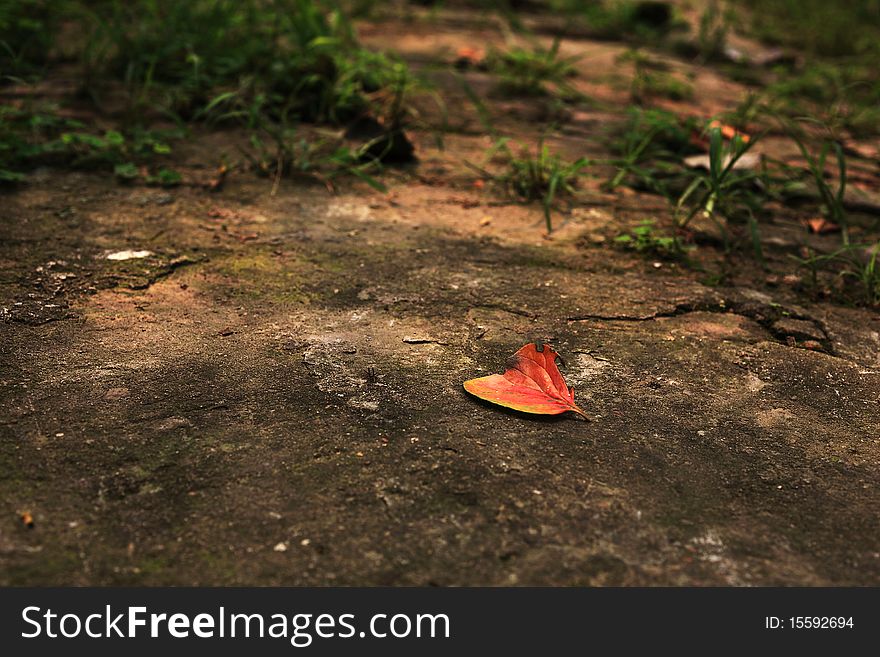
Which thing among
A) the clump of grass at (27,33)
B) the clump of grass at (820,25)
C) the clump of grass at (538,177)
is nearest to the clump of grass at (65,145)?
the clump of grass at (27,33)

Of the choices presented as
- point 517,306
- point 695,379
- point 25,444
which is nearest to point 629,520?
point 695,379

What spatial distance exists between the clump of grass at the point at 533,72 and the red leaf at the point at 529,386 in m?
1.88

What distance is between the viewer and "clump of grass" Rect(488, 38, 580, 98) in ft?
10.8

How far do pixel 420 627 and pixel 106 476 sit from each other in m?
0.53

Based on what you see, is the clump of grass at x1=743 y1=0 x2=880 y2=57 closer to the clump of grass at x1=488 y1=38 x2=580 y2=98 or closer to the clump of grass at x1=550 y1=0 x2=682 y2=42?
the clump of grass at x1=550 y1=0 x2=682 y2=42

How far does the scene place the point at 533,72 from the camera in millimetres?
3377

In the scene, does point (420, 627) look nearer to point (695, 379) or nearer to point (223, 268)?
point (695, 379)

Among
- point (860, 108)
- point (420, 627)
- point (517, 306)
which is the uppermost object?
point (860, 108)

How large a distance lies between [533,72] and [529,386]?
2.21 m

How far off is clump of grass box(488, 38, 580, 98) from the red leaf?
188 cm

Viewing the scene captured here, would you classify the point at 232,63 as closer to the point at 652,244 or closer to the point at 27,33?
the point at 27,33

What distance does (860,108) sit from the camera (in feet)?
11.0

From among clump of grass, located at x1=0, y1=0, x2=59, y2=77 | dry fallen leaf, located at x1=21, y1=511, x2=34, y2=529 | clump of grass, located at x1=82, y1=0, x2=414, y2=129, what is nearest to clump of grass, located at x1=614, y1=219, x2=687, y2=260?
clump of grass, located at x1=82, y1=0, x2=414, y2=129

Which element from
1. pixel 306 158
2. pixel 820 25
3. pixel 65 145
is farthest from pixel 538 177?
pixel 820 25
